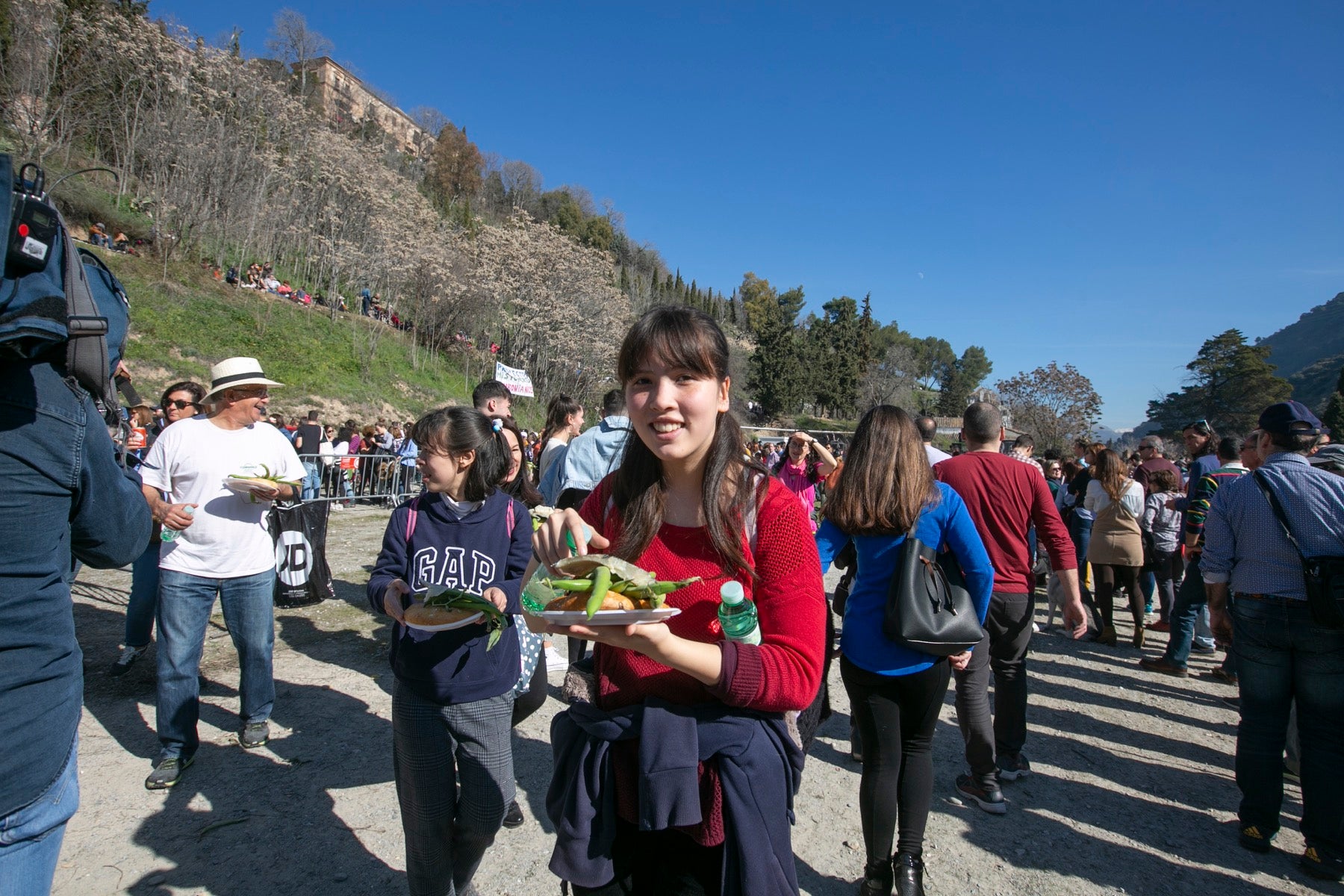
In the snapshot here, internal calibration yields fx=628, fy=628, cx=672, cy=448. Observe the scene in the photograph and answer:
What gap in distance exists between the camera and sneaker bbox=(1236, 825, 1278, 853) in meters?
3.50

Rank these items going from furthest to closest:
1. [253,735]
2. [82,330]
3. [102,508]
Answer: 1. [253,735]
2. [102,508]
3. [82,330]

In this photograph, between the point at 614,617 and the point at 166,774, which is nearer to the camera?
the point at 614,617

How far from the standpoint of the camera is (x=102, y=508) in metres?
1.63

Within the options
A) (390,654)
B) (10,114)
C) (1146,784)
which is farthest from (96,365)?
(10,114)

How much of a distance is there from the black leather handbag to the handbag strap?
6.31ft

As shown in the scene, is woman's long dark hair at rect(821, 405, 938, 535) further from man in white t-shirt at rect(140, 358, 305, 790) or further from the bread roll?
man in white t-shirt at rect(140, 358, 305, 790)

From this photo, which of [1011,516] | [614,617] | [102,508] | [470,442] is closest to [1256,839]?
[1011,516]

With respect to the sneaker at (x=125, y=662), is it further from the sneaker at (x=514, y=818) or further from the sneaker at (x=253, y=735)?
the sneaker at (x=514, y=818)

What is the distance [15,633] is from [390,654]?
1304mm

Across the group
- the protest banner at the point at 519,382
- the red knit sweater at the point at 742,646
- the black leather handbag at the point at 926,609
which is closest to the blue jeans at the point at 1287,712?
the black leather handbag at the point at 926,609

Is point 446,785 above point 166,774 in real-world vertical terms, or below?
above

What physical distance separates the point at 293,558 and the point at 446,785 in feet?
16.1

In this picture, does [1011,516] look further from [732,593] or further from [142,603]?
[142,603]

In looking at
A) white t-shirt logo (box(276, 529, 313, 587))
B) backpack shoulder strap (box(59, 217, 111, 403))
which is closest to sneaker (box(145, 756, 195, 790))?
white t-shirt logo (box(276, 529, 313, 587))
